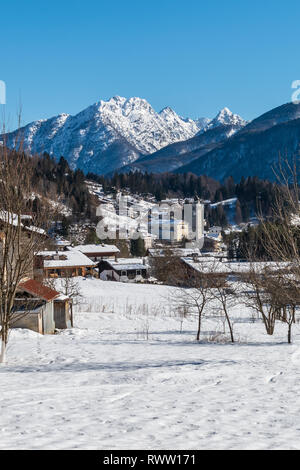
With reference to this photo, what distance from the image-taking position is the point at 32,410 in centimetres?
768

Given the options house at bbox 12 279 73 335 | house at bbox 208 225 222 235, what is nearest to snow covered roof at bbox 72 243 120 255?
house at bbox 12 279 73 335

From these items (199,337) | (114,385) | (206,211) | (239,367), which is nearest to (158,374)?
(114,385)

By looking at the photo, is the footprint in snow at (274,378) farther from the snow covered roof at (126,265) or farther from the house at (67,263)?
the snow covered roof at (126,265)

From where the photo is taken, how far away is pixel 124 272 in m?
62.3

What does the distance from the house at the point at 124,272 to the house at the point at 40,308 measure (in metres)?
35.7

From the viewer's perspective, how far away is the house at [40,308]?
21.0 m

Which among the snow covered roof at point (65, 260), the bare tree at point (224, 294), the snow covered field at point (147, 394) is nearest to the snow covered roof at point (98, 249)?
the snow covered roof at point (65, 260)

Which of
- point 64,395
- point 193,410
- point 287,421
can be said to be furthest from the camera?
point 64,395

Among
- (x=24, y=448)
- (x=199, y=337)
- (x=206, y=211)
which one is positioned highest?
(x=206, y=211)

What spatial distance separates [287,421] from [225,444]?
177 cm

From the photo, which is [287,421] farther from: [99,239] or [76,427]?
[99,239]

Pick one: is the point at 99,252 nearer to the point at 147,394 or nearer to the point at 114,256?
the point at 114,256

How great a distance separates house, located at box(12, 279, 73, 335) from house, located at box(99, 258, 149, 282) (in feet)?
117

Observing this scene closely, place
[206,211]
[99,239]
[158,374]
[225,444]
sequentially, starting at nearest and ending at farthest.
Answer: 1. [225,444]
2. [158,374]
3. [99,239]
4. [206,211]
